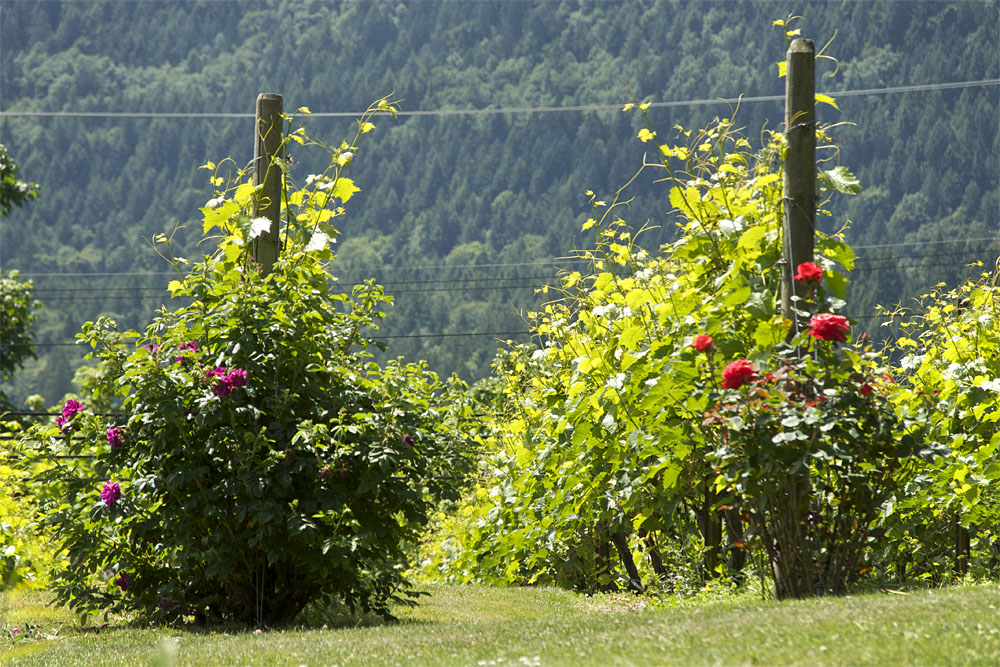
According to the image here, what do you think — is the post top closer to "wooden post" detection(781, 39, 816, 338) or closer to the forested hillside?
"wooden post" detection(781, 39, 816, 338)

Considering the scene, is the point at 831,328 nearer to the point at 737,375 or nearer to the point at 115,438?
the point at 737,375

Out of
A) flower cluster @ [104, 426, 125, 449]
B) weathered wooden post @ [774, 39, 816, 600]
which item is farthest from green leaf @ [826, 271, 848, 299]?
flower cluster @ [104, 426, 125, 449]

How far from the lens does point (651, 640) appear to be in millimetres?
3738

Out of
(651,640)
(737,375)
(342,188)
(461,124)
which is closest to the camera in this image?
(651,640)

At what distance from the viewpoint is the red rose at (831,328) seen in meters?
4.59

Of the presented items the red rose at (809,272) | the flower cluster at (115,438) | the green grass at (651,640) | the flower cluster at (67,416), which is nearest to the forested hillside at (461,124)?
the flower cluster at (67,416)

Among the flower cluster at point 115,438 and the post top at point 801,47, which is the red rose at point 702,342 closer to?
the post top at point 801,47

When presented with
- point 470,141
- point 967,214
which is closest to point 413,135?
point 470,141

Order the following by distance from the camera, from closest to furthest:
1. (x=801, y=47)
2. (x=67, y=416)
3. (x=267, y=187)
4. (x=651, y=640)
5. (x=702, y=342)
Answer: (x=651, y=640) < (x=702, y=342) < (x=801, y=47) < (x=67, y=416) < (x=267, y=187)

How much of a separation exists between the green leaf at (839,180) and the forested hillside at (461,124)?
109066 mm

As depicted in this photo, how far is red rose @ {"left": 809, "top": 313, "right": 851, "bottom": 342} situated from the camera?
4586 mm

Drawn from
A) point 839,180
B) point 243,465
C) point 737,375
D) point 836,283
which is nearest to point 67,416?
point 243,465

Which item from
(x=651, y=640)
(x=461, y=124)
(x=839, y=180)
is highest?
(x=461, y=124)

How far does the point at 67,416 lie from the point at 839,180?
13.7ft
